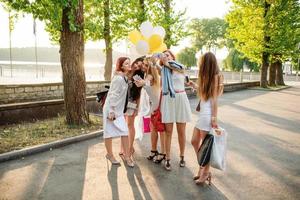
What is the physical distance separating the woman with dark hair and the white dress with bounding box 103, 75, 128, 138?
0.24 metres

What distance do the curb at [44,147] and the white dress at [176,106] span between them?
9.16ft

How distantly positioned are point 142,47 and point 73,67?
3411mm

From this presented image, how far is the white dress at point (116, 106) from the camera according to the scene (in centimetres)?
561

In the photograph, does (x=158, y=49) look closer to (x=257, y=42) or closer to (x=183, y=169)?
(x=183, y=169)

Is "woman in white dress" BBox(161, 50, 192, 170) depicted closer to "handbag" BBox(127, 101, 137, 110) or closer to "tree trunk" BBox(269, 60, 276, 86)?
"handbag" BBox(127, 101, 137, 110)

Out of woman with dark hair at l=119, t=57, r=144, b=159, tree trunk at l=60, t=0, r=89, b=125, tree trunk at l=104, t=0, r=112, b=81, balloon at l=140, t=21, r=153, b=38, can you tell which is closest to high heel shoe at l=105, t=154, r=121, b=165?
woman with dark hair at l=119, t=57, r=144, b=159

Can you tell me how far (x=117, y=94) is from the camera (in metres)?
5.61

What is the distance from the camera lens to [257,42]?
998 inches

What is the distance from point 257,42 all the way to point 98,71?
2384 centimetres

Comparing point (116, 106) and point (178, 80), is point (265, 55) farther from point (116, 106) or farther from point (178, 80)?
point (116, 106)

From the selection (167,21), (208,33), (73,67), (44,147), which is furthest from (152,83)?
(208,33)

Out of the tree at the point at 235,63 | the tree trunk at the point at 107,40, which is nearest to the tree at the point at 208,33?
the tree at the point at 235,63

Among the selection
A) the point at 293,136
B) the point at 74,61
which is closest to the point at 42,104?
the point at 74,61

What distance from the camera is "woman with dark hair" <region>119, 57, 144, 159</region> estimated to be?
5855 millimetres
